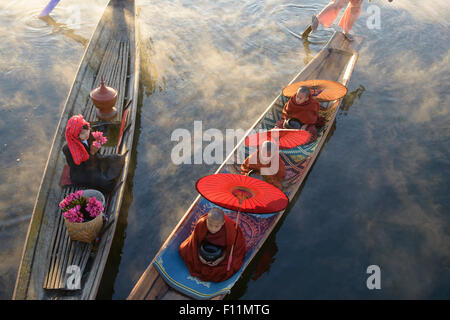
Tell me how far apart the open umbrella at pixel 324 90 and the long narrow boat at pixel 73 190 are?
301cm

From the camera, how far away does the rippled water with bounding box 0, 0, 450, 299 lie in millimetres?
5281

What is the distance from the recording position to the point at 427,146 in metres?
7.32

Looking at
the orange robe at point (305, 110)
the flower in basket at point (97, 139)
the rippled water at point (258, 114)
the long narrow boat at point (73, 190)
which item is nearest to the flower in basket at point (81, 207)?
the long narrow boat at point (73, 190)

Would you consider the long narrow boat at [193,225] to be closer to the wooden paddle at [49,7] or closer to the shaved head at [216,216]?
the shaved head at [216,216]

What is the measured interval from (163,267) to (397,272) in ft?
11.9

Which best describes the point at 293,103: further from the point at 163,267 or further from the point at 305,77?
the point at 163,267

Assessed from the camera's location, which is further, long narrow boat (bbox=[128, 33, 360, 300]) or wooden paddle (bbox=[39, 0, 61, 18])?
wooden paddle (bbox=[39, 0, 61, 18])

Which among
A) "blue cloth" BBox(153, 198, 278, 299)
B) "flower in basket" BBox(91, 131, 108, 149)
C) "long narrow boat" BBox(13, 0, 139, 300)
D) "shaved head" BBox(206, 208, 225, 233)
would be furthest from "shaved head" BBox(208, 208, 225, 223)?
"flower in basket" BBox(91, 131, 108, 149)

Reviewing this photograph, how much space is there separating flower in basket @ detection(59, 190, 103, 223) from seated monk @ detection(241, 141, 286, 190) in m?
2.21

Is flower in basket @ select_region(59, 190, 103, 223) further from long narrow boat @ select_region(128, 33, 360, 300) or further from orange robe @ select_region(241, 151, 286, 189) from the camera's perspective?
orange robe @ select_region(241, 151, 286, 189)

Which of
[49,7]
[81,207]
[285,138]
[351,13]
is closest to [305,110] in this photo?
[285,138]

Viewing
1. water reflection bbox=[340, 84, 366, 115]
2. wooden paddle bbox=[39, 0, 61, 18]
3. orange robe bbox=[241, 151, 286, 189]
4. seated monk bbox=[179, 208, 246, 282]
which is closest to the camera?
seated monk bbox=[179, 208, 246, 282]

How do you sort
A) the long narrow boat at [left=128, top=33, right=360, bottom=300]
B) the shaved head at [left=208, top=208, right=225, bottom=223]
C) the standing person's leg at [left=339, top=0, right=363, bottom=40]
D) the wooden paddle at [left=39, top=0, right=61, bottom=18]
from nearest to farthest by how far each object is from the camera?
the shaved head at [left=208, top=208, right=225, bottom=223] < the long narrow boat at [left=128, top=33, right=360, bottom=300] < the standing person's leg at [left=339, top=0, right=363, bottom=40] < the wooden paddle at [left=39, top=0, right=61, bottom=18]

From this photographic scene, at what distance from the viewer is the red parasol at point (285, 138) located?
4688 mm
